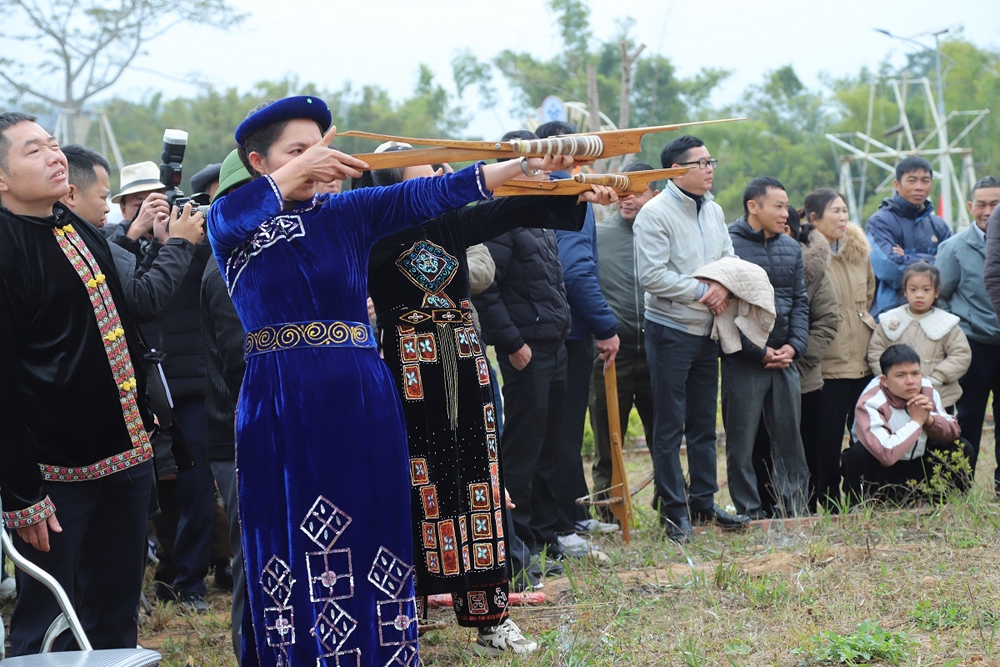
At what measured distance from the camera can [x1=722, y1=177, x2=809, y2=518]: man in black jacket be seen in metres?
6.12

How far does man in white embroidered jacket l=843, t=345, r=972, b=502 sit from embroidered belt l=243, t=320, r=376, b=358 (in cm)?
401

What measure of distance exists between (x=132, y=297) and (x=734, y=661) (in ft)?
7.91

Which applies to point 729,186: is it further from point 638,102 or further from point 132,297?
point 132,297

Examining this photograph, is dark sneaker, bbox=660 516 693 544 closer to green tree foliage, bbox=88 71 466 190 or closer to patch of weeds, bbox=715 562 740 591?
patch of weeds, bbox=715 562 740 591

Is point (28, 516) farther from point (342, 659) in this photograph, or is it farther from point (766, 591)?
point (766, 591)

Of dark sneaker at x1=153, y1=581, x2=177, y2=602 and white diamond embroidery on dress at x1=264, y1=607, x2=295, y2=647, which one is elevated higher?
white diamond embroidery on dress at x1=264, y1=607, x2=295, y2=647

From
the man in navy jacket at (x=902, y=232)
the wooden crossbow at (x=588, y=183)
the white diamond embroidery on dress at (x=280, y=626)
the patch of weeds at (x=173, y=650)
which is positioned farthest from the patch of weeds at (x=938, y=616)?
the man in navy jacket at (x=902, y=232)

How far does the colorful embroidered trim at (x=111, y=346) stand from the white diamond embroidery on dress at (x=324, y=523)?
0.86 meters

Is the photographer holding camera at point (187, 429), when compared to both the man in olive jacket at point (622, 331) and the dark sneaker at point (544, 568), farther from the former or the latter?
the man in olive jacket at point (622, 331)

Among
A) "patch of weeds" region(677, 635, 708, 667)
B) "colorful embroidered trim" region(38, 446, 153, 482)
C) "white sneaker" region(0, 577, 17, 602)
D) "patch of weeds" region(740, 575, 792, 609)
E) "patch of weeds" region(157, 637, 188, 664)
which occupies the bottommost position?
"patch of weeds" region(157, 637, 188, 664)

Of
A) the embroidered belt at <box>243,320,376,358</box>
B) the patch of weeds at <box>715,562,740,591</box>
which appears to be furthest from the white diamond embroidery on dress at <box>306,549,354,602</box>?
the patch of weeds at <box>715,562,740,591</box>

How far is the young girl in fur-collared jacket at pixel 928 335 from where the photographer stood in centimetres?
651

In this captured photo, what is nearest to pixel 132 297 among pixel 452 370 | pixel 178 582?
pixel 452 370

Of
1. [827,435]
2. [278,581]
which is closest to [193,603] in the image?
[278,581]
